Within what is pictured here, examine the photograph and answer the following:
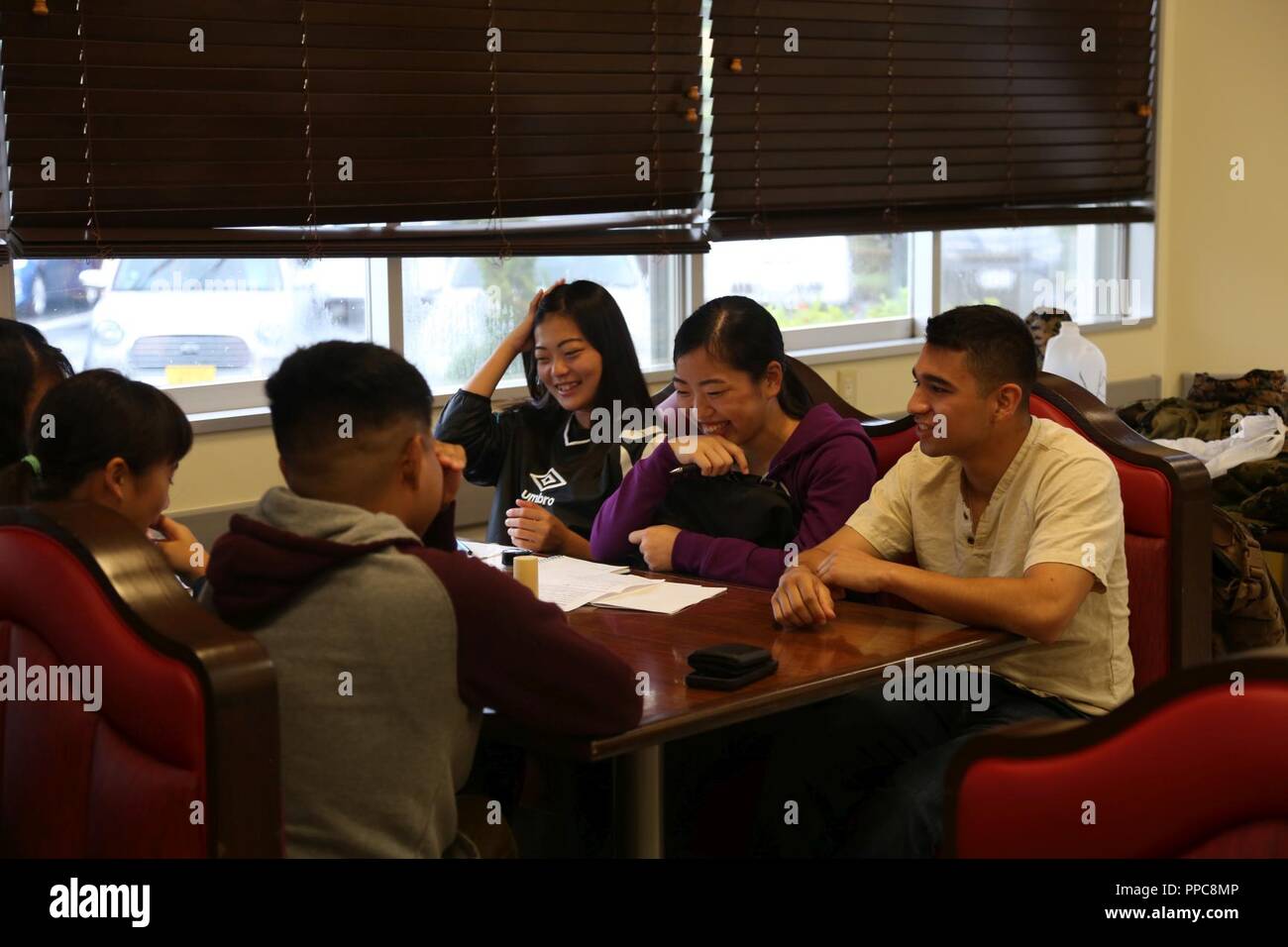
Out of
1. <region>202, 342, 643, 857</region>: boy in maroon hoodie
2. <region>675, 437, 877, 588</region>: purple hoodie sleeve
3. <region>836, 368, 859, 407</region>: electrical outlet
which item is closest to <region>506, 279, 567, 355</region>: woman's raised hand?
<region>675, 437, 877, 588</region>: purple hoodie sleeve

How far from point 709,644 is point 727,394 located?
2.64 ft

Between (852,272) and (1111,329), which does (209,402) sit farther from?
(1111,329)

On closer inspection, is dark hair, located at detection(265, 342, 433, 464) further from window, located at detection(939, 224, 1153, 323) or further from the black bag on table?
window, located at detection(939, 224, 1153, 323)

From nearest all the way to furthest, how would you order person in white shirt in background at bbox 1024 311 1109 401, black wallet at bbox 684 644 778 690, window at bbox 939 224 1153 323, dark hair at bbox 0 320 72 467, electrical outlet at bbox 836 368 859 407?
black wallet at bbox 684 644 778 690 → dark hair at bbox 0 320 72 467 → person in white shirt in background at bbox 1024 311 1109 401 → electrical outlet at bbox 836 368 859 407 → window at bbox 939 224 1153 323

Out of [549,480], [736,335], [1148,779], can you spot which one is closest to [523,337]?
[549,480]

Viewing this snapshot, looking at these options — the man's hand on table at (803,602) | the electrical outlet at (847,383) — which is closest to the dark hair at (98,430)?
the man's hand on table at (803,602)

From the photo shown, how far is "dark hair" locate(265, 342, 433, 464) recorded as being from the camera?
1.68m

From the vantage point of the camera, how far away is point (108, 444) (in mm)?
1971

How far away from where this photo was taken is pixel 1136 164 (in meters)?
5.44

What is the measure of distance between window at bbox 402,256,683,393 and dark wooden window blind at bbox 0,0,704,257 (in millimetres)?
165

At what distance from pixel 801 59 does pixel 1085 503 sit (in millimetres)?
2519

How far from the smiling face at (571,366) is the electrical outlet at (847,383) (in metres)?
1.64

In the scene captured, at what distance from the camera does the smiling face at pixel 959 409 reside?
7.90 feet

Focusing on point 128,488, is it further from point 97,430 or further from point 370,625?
point 370,625
